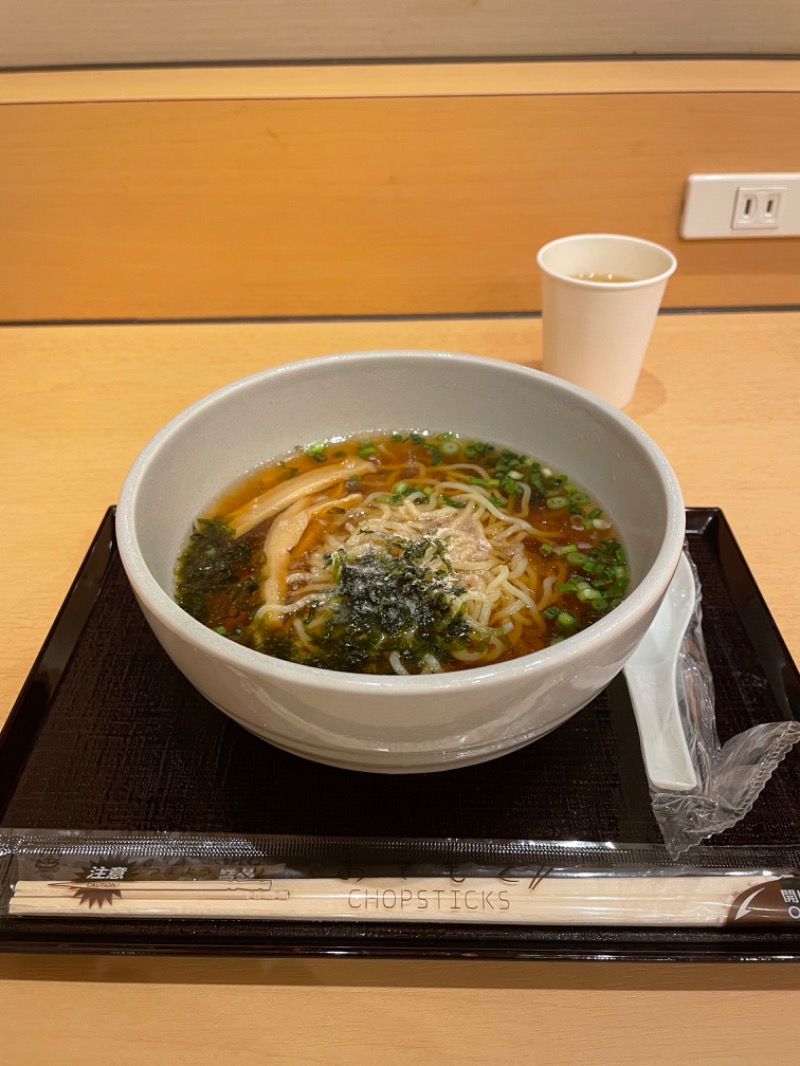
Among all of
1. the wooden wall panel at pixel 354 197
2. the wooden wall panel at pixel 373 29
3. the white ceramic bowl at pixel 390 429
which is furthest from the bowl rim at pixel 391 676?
the wooden wall panel at pixel 373 29

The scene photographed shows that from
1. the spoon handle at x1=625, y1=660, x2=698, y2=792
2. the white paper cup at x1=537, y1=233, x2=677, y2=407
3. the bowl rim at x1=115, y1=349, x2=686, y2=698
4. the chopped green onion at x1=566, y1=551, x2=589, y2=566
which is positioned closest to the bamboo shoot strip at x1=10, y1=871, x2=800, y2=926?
the spoon handle at x1=625, y1=660, x2=698, y2=792

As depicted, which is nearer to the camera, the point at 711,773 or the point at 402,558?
the point at 711,773

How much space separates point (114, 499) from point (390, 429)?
1.75 feet

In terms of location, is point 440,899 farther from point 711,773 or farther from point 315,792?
point 711,773

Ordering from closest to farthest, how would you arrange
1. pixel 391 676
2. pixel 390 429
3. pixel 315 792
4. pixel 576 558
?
1. pixel 391 676
2. pixel 315 792
3. pixel 576 558
4. pixel 390 429

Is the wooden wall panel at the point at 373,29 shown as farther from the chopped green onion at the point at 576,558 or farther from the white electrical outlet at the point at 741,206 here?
the chopped green onion at the point at 576,558

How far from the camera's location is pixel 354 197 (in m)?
1.85

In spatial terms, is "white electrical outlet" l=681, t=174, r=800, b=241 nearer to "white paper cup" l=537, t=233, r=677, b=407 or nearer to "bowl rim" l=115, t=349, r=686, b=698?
"white paper cup" l=537, t=233, r=677, b=407

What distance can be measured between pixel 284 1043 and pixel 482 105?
181 centimetres

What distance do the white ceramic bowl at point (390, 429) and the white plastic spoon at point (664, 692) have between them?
0.31 feet

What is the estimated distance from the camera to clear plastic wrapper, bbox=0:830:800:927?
0.70m

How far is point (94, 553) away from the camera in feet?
3.69

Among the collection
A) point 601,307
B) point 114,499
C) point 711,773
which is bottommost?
point 114,499

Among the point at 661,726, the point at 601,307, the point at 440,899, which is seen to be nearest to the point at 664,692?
the point at 661,726
